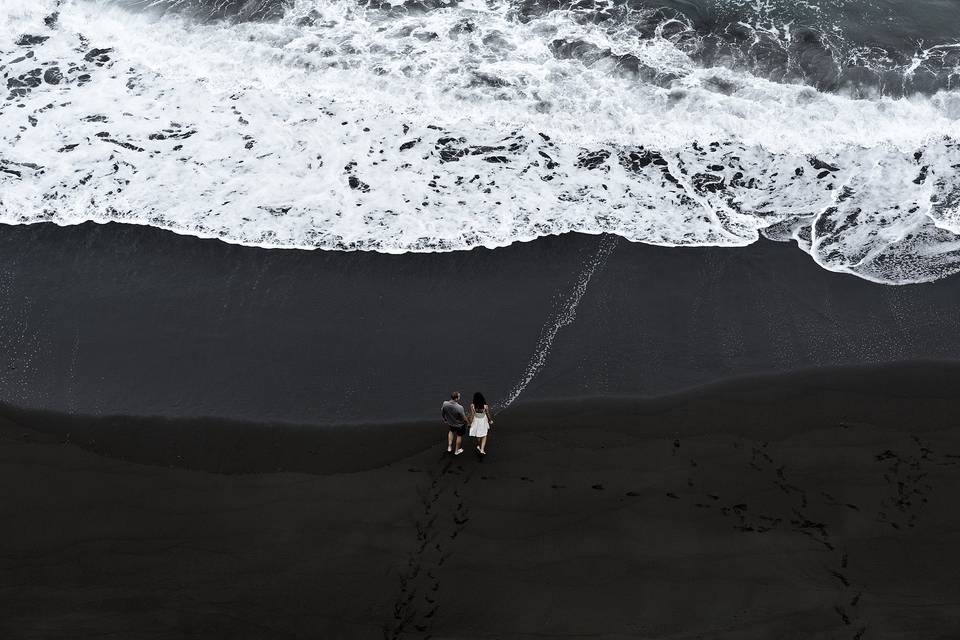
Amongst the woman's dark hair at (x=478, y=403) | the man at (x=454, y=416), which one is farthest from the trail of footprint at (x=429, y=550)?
the woman's dark hair at (x=478, y=403)

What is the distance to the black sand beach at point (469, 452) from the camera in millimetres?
9992

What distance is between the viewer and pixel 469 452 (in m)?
11.6

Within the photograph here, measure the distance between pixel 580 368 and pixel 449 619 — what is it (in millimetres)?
4751

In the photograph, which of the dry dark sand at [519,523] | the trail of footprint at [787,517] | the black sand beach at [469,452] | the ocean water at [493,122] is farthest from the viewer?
the ocean water at [493,122]

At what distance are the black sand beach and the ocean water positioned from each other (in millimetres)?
1003

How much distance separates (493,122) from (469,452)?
8611 millimetres

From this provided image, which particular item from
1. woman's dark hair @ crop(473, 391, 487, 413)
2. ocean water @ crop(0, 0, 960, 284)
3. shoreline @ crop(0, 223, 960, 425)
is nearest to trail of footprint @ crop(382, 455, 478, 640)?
woman's dark hair @ crop(473, 391, 487, 413)

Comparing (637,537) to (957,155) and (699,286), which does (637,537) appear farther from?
(957,155)

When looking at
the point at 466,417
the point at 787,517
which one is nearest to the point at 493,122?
the point at 466,417

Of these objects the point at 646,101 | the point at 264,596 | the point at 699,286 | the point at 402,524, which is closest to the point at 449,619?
the point at 402,524

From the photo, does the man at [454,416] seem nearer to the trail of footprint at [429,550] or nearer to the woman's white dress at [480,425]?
the woman's white dress at [480,425]

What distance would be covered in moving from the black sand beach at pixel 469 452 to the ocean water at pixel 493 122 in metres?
1.00

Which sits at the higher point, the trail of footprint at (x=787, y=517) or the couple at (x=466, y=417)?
the couple at (x=466, y=417)

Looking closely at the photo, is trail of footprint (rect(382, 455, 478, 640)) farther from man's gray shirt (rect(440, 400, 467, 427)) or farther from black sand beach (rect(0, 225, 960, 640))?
man's gray shirt (rect(440, 400, 467, 427))
